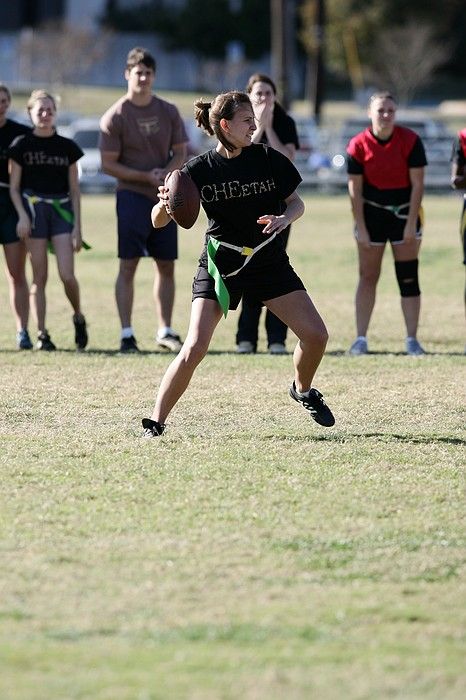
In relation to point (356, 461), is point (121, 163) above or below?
above

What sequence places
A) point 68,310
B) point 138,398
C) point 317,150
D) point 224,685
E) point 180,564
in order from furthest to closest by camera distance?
point 317,150 < point 68,310 < point 138,398 < point 180,564 < point 224,685

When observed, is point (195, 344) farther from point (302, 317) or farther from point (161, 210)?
point (161, 210)

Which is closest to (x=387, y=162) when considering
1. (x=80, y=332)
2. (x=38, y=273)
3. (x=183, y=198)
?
(x=80, y=332)

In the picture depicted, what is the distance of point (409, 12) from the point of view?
59594 millimetres

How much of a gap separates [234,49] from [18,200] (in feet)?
161

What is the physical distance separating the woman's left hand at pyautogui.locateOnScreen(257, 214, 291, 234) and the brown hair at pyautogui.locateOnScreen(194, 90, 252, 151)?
43 centimetres

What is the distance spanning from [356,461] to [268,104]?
4362 millimetres

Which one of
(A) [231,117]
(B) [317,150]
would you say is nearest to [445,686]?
(A) [231,117]

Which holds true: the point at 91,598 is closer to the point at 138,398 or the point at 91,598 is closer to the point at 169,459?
the point at 169,459

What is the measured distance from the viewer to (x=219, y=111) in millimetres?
7332

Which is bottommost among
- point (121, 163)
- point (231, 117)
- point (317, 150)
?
point (317, 150)

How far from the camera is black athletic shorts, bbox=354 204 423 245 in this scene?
1109cm

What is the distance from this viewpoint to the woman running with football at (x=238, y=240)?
752 centimetres

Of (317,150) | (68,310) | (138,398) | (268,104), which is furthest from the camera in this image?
(317,150)
